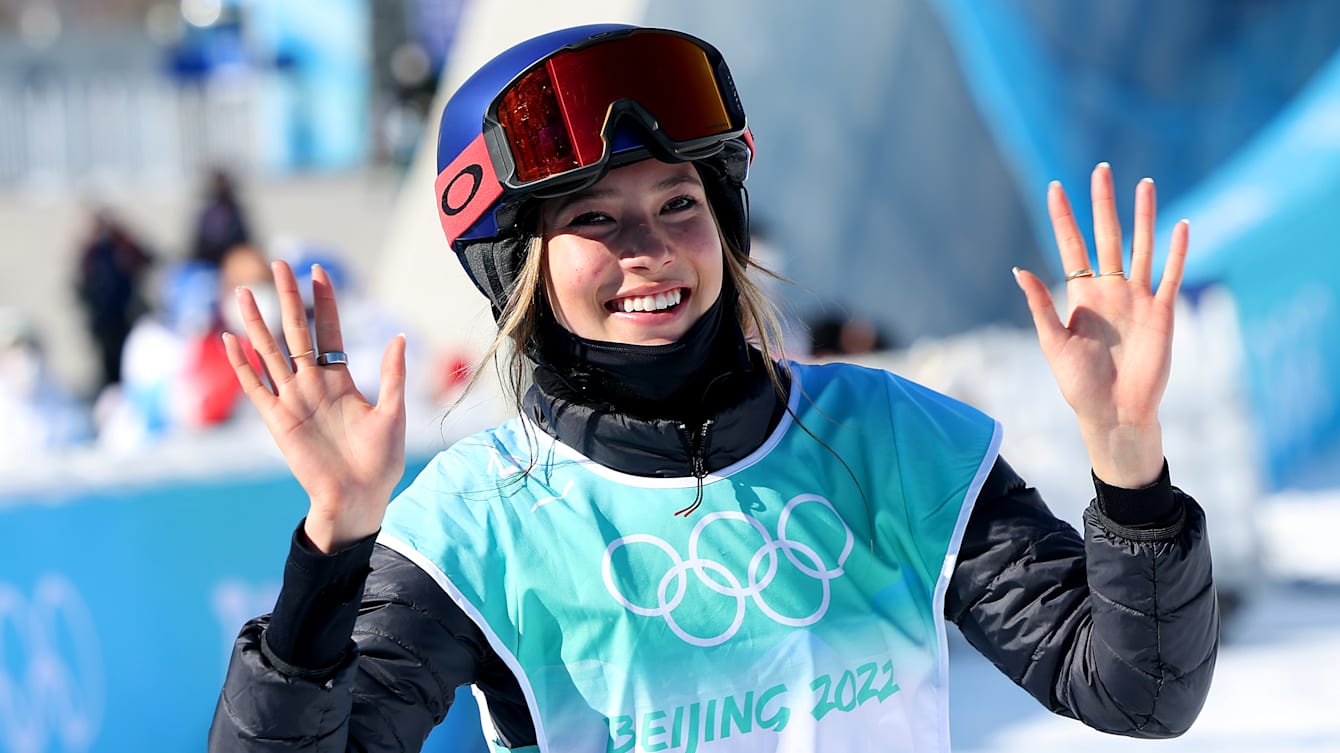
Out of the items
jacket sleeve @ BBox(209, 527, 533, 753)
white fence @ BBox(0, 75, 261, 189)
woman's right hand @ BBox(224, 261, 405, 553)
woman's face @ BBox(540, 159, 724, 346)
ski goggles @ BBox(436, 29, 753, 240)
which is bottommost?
jacket sleeve @ BBox(209, 527, 533, 753)

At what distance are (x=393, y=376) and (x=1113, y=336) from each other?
0.87 meters

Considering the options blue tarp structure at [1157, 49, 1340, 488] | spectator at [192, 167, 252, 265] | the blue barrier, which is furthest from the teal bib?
spectator at [192, 167, 252, 265]

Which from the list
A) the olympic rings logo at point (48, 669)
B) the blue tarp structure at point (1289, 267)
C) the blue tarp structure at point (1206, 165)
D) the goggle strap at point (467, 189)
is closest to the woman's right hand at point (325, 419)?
the goggle strap at point (467, 189)

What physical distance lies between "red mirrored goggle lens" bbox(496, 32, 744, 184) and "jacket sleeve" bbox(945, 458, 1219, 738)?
64 cm

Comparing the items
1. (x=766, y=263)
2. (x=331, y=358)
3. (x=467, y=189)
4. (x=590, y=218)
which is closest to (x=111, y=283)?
(x=766, y=263)

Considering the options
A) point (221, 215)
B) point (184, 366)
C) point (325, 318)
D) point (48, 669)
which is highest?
point (221, 215)

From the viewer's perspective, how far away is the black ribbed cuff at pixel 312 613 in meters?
1.72

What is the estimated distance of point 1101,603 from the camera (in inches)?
72.9

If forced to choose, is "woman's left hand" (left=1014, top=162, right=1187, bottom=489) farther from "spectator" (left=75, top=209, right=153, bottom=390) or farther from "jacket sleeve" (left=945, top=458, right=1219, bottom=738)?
"spectator" (left=75, top=209, right=153, bottom=390)

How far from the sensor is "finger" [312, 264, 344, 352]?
1873mm

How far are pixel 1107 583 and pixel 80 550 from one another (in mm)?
3691

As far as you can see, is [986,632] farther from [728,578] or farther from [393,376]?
[393,376]

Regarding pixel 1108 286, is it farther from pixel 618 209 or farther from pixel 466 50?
pixel 466 50

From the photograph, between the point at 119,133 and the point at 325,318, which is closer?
the point at 325,318
